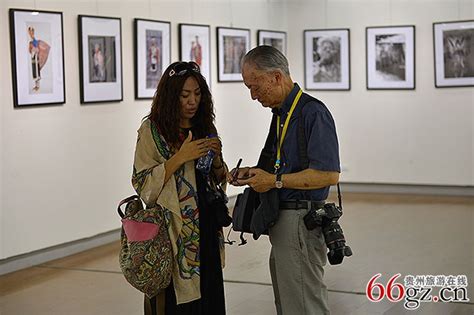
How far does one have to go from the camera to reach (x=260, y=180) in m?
4.21

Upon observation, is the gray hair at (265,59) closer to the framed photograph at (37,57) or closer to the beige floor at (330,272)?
the beige floor at (330,272)

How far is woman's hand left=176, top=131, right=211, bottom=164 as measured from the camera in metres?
4.55

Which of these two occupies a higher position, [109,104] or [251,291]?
[109,104]

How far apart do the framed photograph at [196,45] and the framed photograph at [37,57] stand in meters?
2.59

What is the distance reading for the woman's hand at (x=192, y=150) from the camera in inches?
179

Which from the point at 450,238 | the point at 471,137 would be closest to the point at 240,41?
the point at 471,137

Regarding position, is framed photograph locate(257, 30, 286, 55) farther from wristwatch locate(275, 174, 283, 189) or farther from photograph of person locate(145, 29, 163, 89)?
wristwatch locate(275, 174, 283, 189)

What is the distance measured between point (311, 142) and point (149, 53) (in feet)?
22.3

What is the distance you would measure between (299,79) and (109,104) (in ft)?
18.1

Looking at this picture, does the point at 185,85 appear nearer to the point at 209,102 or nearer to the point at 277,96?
the point at 209,102

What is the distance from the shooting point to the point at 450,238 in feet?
32.3

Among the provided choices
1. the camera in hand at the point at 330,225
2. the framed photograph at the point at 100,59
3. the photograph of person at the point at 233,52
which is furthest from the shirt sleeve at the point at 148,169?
the photograph of person at the point at 233,52

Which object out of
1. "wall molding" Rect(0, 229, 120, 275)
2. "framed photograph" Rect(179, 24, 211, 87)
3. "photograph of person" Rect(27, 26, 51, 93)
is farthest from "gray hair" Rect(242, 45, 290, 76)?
"framed photograph" Rect(179, 24, 211, 87)

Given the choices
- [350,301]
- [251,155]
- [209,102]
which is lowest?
[350,301]
